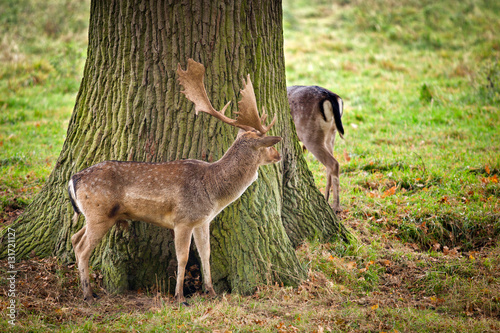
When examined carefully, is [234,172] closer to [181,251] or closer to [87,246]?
[181,251]

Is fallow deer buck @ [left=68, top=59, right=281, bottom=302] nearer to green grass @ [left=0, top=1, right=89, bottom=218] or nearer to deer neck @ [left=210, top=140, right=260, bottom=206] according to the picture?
deer neck @ [left=210, top=140, right=260, bottom=206]

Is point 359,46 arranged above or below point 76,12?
below

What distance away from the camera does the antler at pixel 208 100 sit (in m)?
4.43

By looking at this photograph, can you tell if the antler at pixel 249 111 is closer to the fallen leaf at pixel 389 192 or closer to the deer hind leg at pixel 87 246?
the deer hind leg at pixel 87 246

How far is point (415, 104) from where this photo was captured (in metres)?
11.0

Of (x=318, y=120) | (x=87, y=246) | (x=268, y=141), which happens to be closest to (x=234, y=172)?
(x=268, y=141)

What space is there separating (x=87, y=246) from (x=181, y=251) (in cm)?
85

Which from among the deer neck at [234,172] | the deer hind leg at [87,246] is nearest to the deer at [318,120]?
the deer neck at [234,172]

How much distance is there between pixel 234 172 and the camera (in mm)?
4383

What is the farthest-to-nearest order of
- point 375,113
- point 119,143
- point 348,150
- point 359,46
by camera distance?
point 359,46 → point 375,113 → point 348,150 → point 119,143

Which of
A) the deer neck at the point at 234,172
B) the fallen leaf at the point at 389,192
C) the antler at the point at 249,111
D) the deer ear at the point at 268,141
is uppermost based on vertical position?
the antler at the point at 249,111

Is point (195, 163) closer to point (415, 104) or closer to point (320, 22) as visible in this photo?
point (415, 104)

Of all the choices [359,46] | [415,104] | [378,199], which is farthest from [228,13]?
[359,46]

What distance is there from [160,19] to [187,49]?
38 cm
